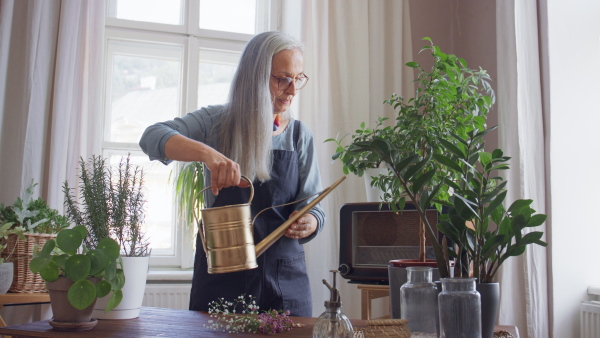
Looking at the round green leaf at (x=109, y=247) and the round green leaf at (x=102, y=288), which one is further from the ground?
the round green leaf at (x=109, y=247)

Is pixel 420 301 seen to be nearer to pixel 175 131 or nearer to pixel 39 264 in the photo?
pixel 39 264

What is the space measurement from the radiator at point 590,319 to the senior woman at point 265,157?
1225mm

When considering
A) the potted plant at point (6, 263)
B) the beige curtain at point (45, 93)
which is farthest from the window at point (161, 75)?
the potted plant at point (6, 263)

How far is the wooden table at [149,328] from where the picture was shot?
0.99 meters

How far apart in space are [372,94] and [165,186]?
111cm

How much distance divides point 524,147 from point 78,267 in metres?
1.83

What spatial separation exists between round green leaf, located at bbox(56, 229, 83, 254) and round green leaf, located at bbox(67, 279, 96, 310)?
0.06m

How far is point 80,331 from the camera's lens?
3.35 ft

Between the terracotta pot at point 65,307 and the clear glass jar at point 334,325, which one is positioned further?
the terracotta pot at point 65,307

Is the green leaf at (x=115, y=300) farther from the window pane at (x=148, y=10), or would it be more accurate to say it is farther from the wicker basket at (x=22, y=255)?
the window pane at (x=148, y=10)

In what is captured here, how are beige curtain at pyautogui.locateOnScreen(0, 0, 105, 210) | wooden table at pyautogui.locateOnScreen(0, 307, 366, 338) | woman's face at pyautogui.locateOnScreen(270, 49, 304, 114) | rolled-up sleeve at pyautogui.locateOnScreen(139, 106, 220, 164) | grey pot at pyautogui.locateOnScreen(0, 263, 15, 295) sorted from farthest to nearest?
1. beige curtain at pyautogui.locateOnScreen(0, 0, 105, 210)
2. grey pot at pyautogui.locateOnScreen(0, 263, 15, 295)
3. woman's face at pyautogui.locateOnScreen(270, 49, 304, 114)
4. rolled-up sleeve at pyautogui.locateOnScreen(139, 106, 220, 164)
5. wooden table at pyautogui.locateOnScreen(0, 307, 366, 338)

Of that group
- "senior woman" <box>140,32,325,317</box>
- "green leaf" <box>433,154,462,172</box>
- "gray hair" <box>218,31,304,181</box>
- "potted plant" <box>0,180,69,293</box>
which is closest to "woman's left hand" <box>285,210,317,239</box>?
"senior woman" <box>140,32,325,317</box>

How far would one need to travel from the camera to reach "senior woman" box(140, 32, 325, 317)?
4.96 feet

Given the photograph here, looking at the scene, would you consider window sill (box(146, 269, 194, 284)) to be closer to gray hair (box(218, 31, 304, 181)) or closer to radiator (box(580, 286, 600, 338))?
gray hair (box(218, 31, 304, 181))
